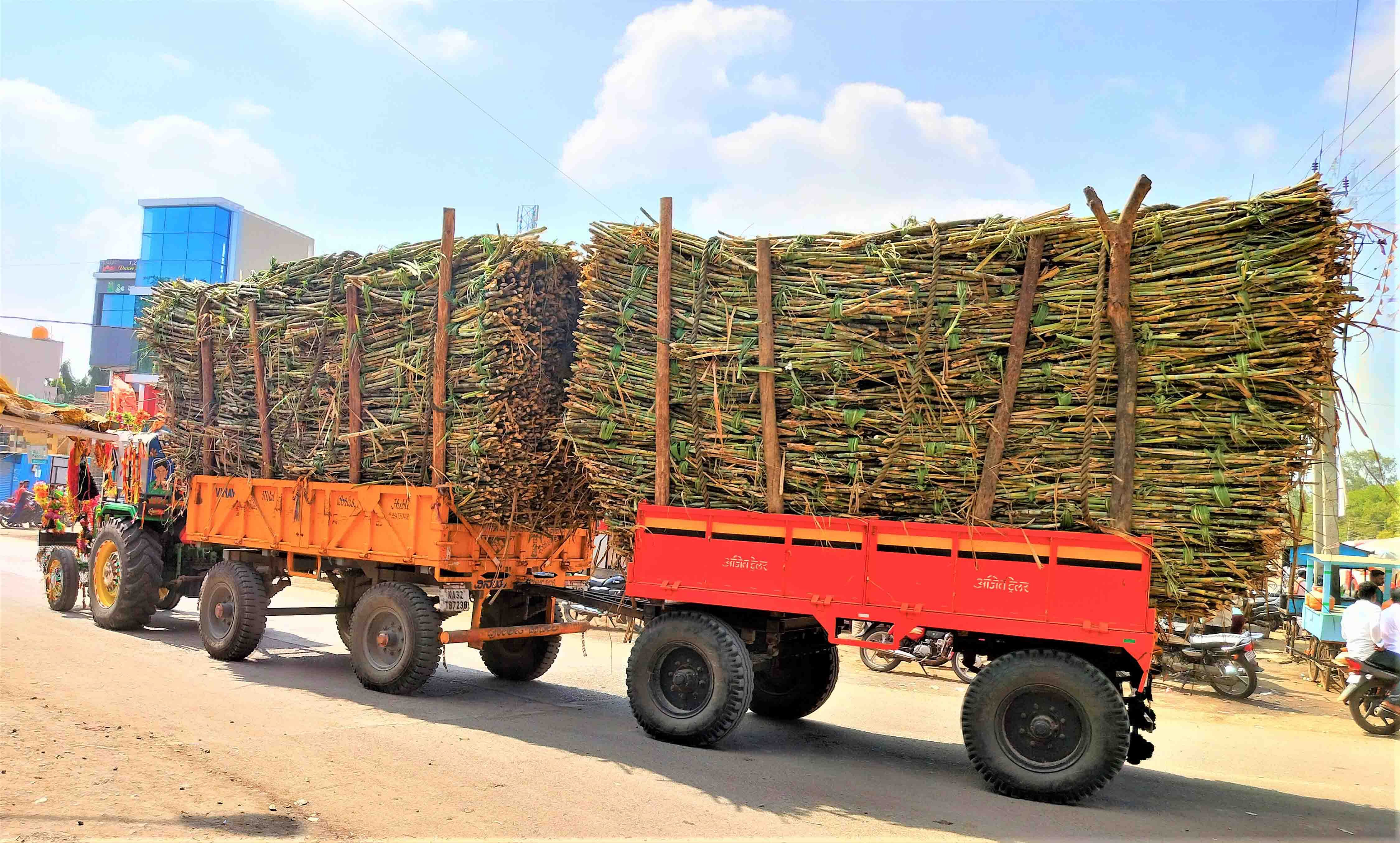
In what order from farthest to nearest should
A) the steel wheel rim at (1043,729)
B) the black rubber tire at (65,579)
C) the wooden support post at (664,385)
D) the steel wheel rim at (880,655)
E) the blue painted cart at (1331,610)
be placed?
the blue painted cart at (1331,610)
the black rubber tire at (65,579)
the steel wheel rim at (880,655)
the wooden support post at (664,385)
the steel wheel rim at (1043,729)

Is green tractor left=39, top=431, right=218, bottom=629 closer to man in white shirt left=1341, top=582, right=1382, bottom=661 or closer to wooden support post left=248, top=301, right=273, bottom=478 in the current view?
wooden support post left=248, top=301, right=273, bottom=478

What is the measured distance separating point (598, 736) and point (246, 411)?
5923 mm

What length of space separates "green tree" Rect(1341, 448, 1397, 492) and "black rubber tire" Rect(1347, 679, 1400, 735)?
156 inches

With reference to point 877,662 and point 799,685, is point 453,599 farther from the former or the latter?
point 877,662

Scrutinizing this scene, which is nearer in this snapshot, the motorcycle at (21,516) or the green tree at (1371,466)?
the green tree at (1371,466)

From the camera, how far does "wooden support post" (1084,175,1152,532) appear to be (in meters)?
6.54

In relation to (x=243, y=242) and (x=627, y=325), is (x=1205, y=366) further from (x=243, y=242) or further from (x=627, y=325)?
(x=243, y=242)

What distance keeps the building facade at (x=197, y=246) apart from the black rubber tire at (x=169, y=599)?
30141 mm

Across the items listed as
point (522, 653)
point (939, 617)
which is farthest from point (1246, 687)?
point (522, 653)

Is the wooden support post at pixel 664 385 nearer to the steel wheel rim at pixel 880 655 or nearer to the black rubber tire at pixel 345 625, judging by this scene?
the black rubber tire at pixel 345 625

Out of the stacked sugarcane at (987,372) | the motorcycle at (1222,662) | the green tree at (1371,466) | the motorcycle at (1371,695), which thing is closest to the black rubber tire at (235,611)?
the stacked sugarcane at (987,372)

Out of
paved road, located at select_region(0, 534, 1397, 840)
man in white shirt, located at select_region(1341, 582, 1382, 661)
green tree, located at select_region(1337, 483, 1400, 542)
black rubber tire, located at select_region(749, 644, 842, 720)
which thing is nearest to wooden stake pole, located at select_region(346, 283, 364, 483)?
paved road, located at select_region(0, 534, 1397, 840)

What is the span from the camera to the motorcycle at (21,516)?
35.9m

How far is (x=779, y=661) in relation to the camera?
905 cm
